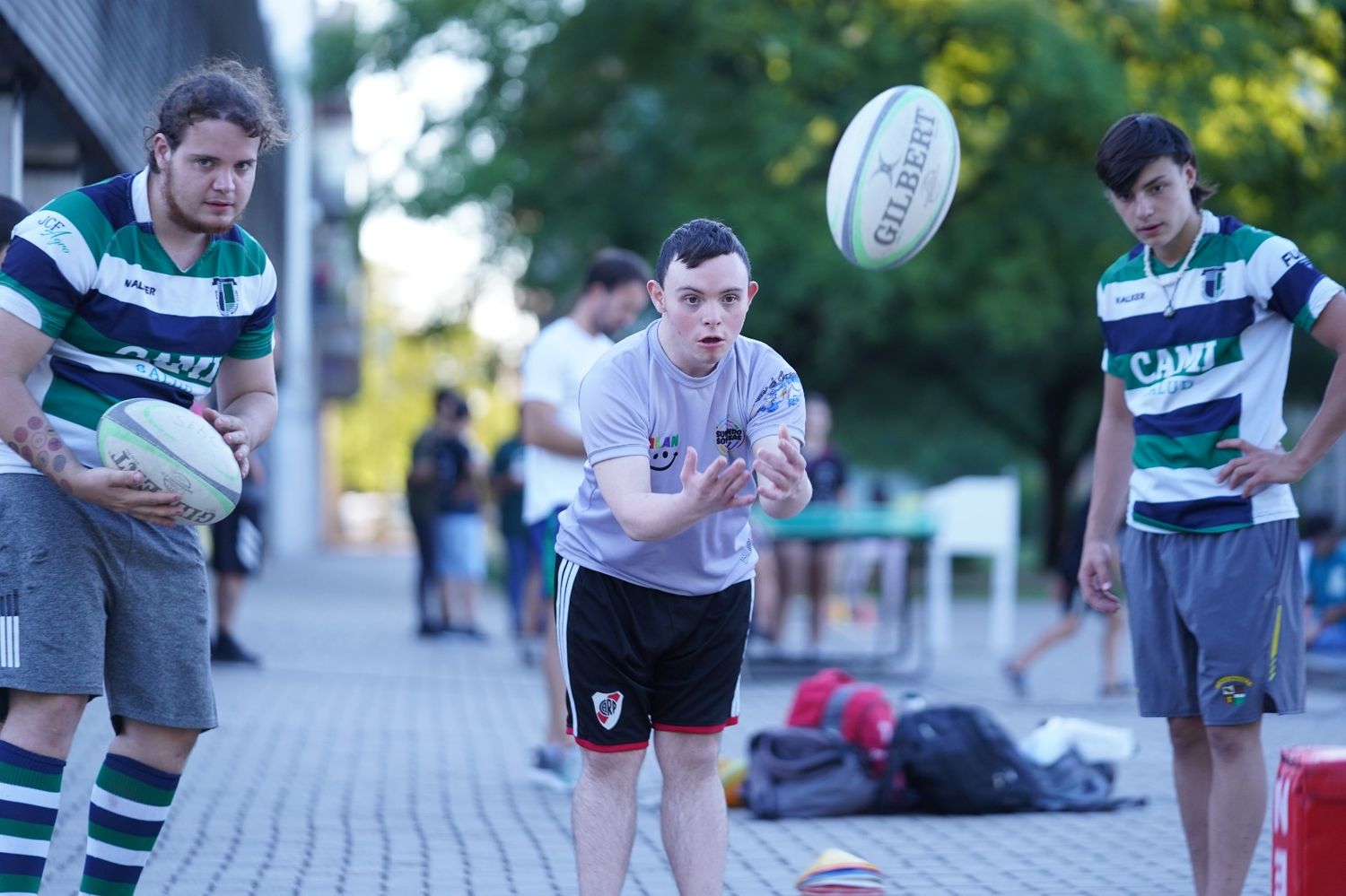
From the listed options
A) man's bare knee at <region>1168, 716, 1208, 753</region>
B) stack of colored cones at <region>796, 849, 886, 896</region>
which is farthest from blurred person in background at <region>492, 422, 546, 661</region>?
man's bare knee at <region>1168, 716, 1208, 753</region>

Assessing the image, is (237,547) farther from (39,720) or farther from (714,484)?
(714,484)

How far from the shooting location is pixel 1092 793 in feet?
23.4

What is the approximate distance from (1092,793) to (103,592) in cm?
477

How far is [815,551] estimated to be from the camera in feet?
44.8

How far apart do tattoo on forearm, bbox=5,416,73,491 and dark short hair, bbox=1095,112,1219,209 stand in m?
A: 2.83

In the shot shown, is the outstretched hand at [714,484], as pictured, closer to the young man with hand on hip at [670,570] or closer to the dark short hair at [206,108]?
the young man with hand on hip at [670,570]

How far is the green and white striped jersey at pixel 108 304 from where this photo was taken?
3.65m

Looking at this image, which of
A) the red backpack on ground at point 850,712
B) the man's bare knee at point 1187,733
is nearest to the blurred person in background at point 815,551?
the red backpack on ground at point 850,712

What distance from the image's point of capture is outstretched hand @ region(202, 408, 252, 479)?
3.95m

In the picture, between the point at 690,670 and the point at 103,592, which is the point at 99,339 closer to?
the point at 103,592

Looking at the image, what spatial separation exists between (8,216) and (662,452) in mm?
2183

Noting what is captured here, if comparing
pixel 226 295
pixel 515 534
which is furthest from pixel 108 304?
pixel 515 534

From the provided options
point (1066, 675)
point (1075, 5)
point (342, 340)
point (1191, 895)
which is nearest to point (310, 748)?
point (1191, 895)

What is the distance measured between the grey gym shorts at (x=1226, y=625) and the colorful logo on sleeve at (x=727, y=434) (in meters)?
1.37
